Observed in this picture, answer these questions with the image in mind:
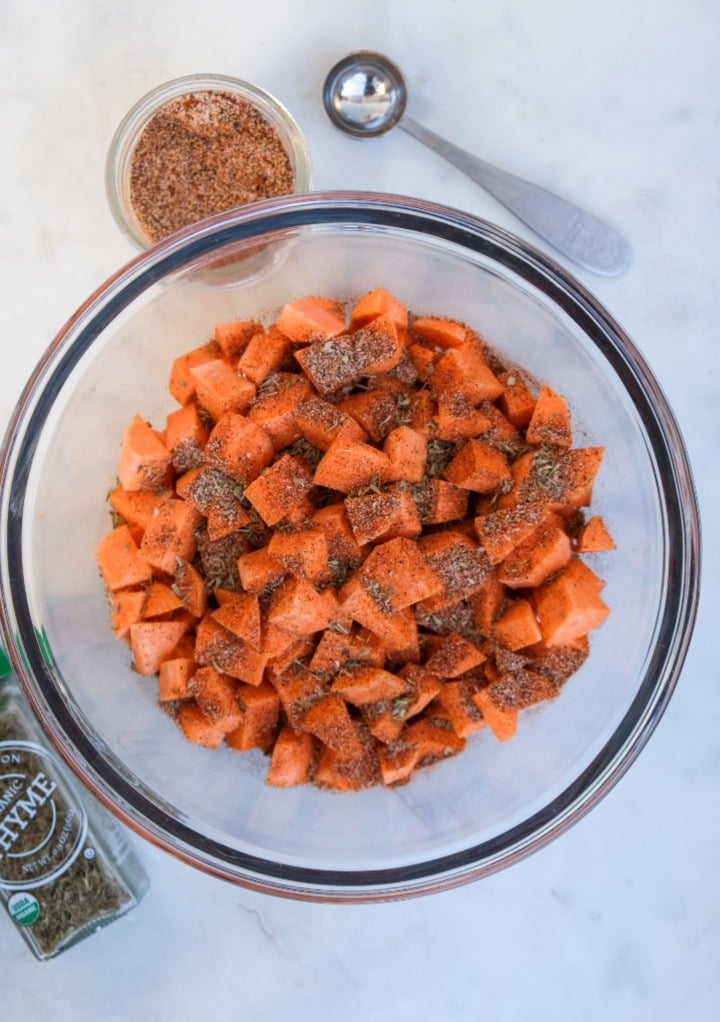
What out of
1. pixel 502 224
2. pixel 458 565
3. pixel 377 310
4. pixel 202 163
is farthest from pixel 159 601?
pixel 502 224

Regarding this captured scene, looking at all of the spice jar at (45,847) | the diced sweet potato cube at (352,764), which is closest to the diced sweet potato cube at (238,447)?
the diced sweet potato cube at (352,764)

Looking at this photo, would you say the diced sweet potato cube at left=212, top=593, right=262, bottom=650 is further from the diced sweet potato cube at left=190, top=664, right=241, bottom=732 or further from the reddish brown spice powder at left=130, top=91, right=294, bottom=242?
the reddish brown spice powder at left=130, top=91, right=294, bottom=242

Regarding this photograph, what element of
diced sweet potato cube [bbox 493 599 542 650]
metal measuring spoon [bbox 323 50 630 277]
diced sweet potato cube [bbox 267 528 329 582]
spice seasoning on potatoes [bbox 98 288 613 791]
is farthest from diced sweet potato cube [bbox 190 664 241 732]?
metal measuring spoon [bbox 323 50 630 277]

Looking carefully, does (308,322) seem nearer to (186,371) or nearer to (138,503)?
(186,371)

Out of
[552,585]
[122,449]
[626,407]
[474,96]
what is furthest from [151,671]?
[474,96]

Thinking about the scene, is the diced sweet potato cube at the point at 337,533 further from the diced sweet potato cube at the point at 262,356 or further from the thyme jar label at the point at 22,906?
the thyme jar label at the point at 22,906

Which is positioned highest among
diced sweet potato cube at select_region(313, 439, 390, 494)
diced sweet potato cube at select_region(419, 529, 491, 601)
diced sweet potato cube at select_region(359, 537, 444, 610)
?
diced sweet potato cube at select_region(313, 439, 390, 494)
